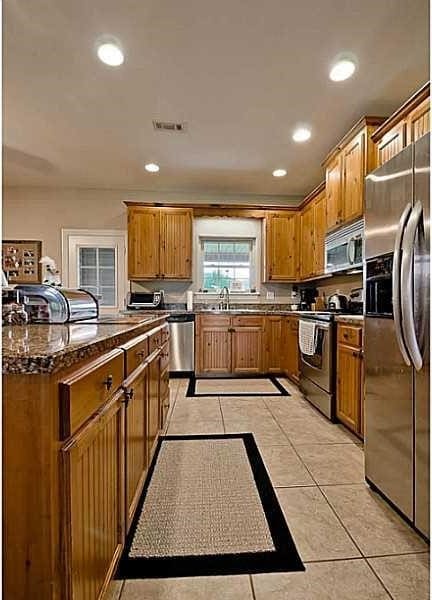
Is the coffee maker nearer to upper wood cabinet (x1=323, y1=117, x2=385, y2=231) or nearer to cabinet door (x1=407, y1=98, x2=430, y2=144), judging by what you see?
upper wood cabinet (x1=323, y1=117, x2=385, y2=231)

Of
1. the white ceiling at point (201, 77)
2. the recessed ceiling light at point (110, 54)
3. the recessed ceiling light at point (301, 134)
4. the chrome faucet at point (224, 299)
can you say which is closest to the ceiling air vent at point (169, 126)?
the white ceiling at point (201, 77)

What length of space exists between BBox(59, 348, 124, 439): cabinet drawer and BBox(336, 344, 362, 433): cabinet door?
6.48 feet

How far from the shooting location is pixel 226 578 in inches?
53.4

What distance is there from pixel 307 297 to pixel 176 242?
7.15 feet

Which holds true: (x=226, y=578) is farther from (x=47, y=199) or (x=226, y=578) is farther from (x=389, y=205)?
(x=47, y=199)

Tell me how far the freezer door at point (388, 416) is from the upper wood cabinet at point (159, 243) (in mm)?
3561

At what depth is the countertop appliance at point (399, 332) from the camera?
1482 mm

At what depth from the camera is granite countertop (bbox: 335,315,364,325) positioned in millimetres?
2604

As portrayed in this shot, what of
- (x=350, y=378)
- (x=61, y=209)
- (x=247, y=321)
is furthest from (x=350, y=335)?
(x=61, y=209)

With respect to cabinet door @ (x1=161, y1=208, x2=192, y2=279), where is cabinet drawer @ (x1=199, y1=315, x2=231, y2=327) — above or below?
below

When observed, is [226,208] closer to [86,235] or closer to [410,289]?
[86,235]

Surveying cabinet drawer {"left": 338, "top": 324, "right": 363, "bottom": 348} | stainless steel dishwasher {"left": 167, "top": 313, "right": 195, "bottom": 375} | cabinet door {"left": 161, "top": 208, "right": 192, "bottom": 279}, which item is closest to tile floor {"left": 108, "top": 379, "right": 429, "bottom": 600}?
cabinet drawer {"left": 338, "top": 324, "right": 363, "bottom": 348}

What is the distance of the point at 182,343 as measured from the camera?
482cm

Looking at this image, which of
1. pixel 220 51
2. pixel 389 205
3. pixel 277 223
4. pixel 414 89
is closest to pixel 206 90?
pixel 220 51
